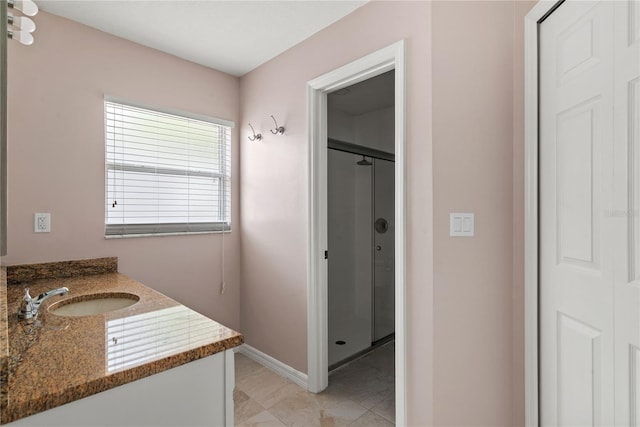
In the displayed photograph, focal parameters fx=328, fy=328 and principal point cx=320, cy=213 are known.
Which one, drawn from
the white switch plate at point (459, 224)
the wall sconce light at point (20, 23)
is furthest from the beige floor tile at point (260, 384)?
the wall sconce light at point (20, 23)

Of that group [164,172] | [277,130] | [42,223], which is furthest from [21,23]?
[277,130]

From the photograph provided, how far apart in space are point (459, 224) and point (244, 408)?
168 cm

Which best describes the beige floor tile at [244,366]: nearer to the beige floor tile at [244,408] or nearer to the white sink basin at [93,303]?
the beige floor tile at [244,408]

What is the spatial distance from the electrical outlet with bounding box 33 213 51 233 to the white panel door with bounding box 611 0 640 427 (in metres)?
2.77

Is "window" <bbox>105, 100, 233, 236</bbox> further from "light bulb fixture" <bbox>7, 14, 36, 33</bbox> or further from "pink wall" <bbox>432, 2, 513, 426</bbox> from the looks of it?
"pink wall" <bbox>432, 2, 513, 426</bbox>

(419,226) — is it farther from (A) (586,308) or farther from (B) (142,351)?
(B) (142,351)

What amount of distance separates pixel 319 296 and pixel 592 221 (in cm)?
152

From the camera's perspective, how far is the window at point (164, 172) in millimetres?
2229

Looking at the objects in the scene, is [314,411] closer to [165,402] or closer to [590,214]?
[165,402]

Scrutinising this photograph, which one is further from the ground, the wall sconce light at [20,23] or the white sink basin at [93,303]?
the wall sconce light at [20,23]

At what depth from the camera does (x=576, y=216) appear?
1289 millimetres

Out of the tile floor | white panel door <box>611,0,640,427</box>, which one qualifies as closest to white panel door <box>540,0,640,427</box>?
white panel door <box>611,0,640,427</box>

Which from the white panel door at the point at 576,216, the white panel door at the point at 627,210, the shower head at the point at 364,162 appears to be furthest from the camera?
the shower head at the point at 364,162

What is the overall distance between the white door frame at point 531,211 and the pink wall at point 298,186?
44cm
